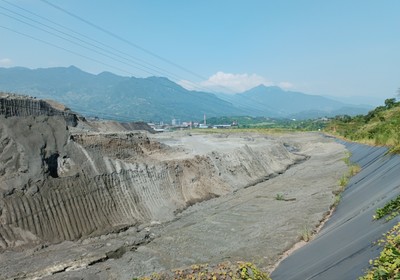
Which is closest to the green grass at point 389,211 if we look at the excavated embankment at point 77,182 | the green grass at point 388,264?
the green grass at point 388,264

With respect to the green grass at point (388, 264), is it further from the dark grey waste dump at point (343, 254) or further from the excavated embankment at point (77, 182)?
the excavated embankment at point (77, 182)

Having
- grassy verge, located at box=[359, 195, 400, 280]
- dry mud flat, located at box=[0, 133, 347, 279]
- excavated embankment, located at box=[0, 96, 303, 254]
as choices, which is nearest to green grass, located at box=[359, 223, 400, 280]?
grassy verge, located at box=[359, 195, 400, 280]

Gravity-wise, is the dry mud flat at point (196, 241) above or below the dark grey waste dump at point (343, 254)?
below

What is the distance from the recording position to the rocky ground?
42.2ft

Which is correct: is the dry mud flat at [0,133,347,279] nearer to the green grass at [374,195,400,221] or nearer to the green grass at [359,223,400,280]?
the green grass at [374,195,400,221]

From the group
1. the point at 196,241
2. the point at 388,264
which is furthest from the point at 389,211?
the point at 196,241

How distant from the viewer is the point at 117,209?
17688 mm

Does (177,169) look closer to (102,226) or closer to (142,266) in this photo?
(102,226)

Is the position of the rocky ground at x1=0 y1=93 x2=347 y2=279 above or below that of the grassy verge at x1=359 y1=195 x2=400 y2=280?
below

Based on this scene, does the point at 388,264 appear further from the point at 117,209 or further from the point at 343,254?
the point at 117,209

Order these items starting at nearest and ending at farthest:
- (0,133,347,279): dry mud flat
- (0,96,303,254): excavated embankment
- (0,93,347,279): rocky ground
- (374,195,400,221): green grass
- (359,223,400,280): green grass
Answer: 1. (359,223,400,280): green grass
2. (374,195,400,221): green grass
3. (0,133,347,279): dry mud flat
4. (0,93,347,279): rocky ground
5. (0,96,303,254): excavated embankment

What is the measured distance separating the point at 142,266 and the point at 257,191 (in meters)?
14.2

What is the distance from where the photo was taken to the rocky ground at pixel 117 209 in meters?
12.9

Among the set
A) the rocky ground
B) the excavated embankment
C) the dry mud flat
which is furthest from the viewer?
the excavated embankment
